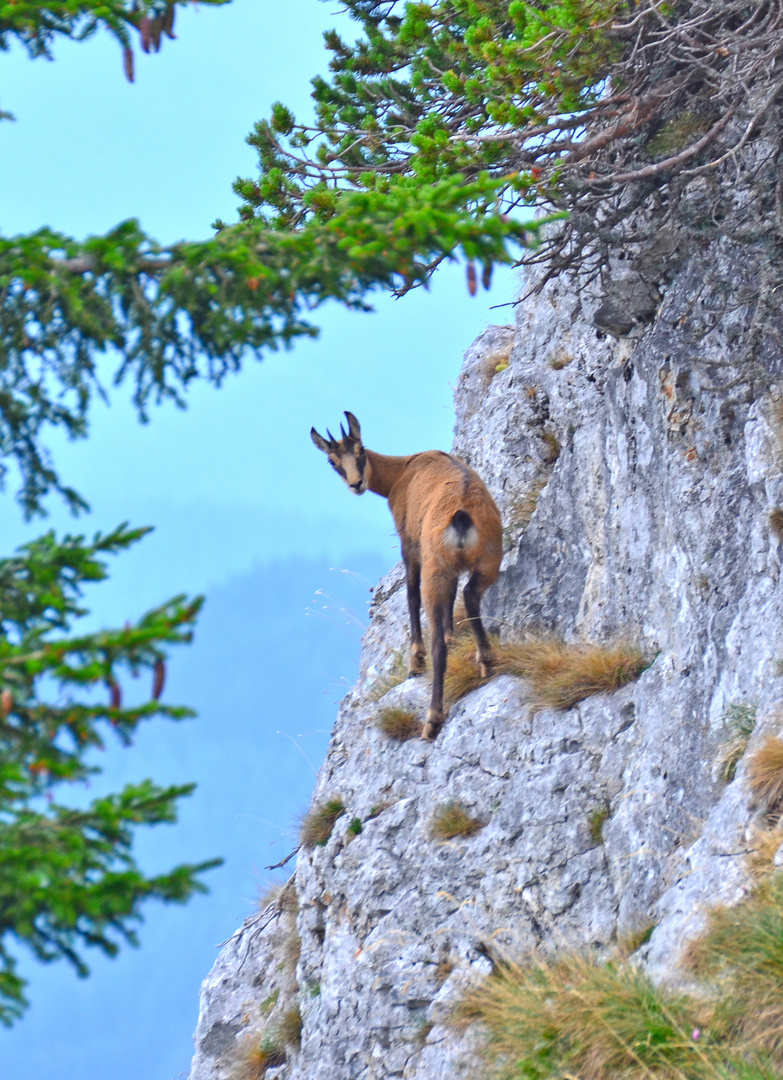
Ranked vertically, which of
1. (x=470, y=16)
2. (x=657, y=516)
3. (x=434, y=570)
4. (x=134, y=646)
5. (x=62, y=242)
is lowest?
(x=134, y=646)

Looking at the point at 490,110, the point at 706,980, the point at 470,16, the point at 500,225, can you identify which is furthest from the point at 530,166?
the point at 706,980

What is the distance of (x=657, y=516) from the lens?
366 inches

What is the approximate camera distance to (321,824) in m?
10.8

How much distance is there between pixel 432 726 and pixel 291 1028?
338 cm

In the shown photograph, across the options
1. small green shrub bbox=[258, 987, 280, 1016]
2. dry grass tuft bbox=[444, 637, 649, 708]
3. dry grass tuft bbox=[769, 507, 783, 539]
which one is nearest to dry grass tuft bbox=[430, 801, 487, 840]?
dry grass tuft bbox=[444, 637, 649, 708]

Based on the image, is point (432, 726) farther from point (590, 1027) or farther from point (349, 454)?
point (590, 1027)

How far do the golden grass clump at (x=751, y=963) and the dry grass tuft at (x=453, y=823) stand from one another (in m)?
3.04

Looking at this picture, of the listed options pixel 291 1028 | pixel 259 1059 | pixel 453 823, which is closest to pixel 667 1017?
pixel 453 823

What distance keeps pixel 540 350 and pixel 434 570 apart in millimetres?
4325

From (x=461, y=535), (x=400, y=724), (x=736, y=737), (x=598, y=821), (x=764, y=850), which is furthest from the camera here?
(x=400, y=724)

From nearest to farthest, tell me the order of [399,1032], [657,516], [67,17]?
[67,17] → [399,1032] → [657,516]

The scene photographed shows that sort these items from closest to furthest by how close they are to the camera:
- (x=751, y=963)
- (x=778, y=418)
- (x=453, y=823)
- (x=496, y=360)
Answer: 1. (x=751, y=963)
2. (x=778, y=418)
3. (x=453, y=823)
4. (x=496, y=360)

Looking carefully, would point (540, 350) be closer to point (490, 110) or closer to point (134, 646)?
point (490, 110)

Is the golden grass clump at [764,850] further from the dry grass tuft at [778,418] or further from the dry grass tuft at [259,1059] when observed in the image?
the dry grass tuft at [259,1059]
